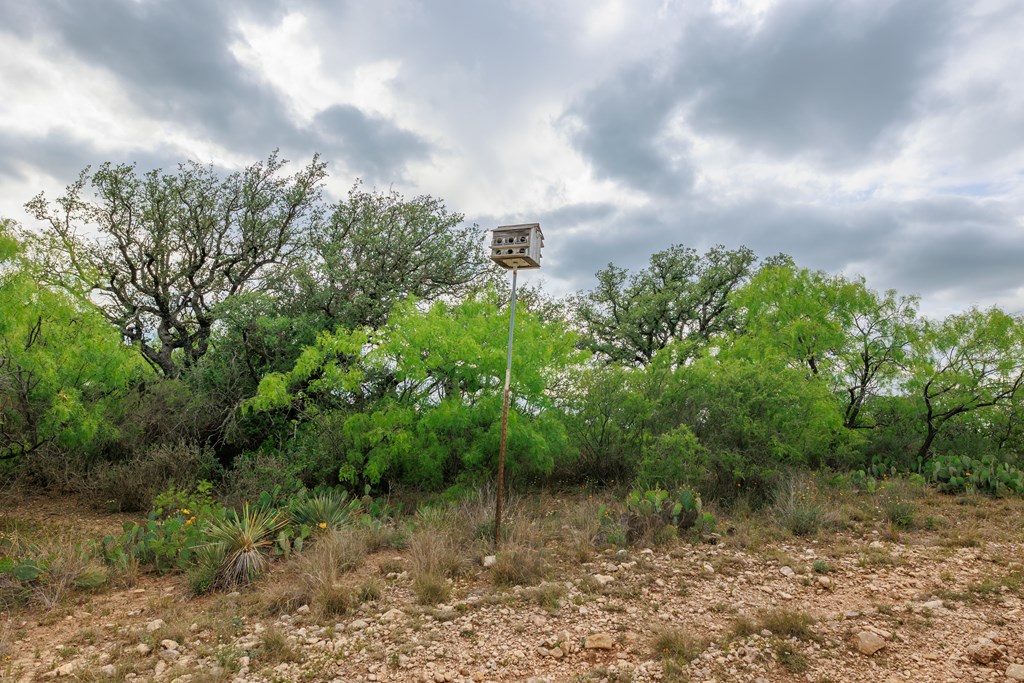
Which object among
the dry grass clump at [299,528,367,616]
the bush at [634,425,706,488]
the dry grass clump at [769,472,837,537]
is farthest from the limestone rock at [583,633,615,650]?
the bush at [634,425,706,488]

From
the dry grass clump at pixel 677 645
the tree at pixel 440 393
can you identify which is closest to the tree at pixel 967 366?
the tree at pixel 440 393

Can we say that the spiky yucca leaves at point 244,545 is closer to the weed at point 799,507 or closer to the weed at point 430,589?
the weed at point 430,589

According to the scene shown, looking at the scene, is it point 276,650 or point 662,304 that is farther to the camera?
point 662,304

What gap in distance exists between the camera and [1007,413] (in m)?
14.1

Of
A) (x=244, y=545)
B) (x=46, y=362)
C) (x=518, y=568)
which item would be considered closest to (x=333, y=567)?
(x=244, y=545)

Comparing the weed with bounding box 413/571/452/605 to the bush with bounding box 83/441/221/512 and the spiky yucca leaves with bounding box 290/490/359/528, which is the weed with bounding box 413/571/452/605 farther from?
the bush with bounding box 83/441/221/512

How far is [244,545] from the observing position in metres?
7.38

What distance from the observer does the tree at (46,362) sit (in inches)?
379

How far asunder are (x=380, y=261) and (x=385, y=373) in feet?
17.6

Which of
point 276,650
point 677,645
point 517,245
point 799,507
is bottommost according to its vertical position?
point 276,650

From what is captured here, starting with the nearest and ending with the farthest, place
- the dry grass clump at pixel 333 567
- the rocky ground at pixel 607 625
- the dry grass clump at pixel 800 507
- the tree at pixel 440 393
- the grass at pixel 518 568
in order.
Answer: the rocky ground at pixel 607 625, the dry grass clump at pixel 333 567, the grass at pixel 518 568, the dry grass clump at pixel 800 507, the tree at pixel 440 393

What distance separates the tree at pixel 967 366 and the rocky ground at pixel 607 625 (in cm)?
750

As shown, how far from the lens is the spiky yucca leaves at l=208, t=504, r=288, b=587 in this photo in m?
7.03

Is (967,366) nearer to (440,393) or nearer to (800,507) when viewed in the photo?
(800,507)
